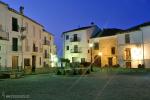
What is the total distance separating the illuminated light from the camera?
5534 centimetres

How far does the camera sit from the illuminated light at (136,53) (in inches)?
2179

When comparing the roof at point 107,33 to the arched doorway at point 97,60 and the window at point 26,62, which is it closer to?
the arched doorway at point 97,60

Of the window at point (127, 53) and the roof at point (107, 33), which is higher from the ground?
the roof at point (107, 33)

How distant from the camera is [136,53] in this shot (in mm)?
56188

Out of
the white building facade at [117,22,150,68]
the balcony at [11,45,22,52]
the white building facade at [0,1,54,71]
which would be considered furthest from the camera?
the white building facade at [117,22,150,68]

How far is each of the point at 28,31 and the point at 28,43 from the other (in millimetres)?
2125

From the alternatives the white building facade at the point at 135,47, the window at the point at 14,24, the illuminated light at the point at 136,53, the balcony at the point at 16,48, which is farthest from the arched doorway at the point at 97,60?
the window at the point at 14,24

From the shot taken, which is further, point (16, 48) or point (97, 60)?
point (97, 60)

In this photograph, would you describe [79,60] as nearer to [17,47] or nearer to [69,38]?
[69,38]

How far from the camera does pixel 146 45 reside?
5394 cm

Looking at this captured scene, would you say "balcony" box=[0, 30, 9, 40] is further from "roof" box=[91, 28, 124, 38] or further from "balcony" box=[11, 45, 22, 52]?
"roof" box=[91, 28, 124, 38]

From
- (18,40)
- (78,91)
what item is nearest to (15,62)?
(18,40)

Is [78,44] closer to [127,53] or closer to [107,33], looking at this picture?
[107,33]

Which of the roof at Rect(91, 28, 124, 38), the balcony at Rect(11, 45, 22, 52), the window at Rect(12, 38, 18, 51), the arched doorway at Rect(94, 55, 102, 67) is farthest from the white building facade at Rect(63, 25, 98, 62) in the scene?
the window at Rect(12, 38, 18, 51)
